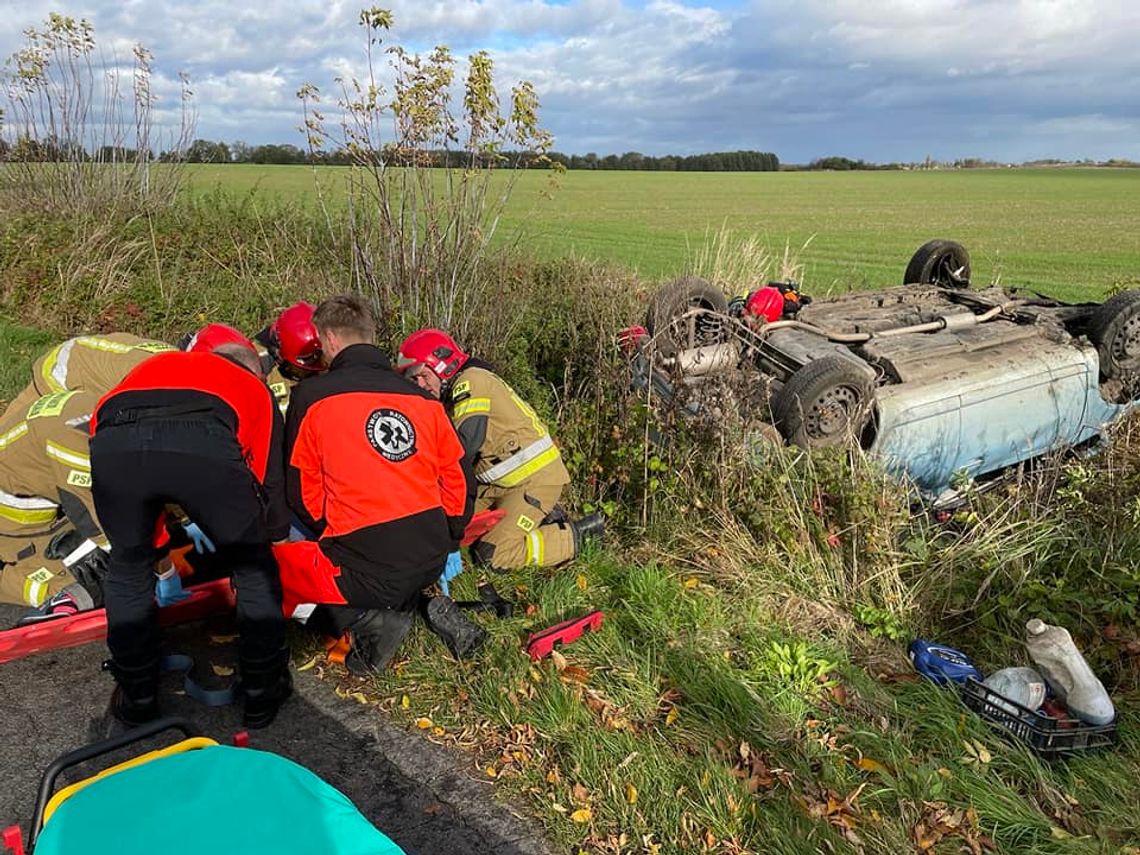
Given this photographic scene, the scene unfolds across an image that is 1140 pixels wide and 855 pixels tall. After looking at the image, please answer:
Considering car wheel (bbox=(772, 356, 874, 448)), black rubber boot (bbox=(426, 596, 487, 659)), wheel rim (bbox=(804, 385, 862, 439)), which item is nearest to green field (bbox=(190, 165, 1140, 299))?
car wheel (bbox=(772, 356, 874, 448))

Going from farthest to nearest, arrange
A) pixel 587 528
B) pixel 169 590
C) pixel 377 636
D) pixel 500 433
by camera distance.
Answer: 1. pixel 587 528
2. pixel 500 433
3. pixel 169 590
4. pixel 377 636

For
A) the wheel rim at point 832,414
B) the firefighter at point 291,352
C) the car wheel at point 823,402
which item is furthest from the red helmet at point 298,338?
the wheel rim at point 832,414

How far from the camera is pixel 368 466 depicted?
3643 millimetres

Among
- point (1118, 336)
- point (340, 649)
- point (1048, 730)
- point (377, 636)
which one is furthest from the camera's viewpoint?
point (1118, 336)

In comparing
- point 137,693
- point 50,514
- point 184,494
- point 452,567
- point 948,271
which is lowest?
point 137,693

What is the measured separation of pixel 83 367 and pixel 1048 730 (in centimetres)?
477

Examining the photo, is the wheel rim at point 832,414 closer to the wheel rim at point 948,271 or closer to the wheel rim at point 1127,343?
the wheel rim at point 1127,343

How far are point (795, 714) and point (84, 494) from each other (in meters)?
3.50

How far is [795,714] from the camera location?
3.42 m

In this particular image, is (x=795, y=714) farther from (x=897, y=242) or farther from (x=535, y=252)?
(x=897, y=242)

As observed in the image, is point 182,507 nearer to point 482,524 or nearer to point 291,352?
point 482,524

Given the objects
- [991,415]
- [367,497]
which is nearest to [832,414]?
[991,415]

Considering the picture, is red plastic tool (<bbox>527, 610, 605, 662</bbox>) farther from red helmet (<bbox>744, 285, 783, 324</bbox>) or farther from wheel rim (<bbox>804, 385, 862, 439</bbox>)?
red helmet (<bbox>744, 285, 783, 324</bbox>)

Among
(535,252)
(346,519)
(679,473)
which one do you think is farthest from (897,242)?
(346,519)
